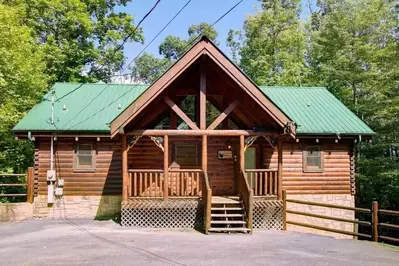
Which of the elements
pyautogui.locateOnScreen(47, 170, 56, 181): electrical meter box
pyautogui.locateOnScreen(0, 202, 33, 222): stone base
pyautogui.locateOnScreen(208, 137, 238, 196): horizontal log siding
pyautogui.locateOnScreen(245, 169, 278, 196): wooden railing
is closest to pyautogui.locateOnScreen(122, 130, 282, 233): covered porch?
pyautogui.locateOnScreen(245, 169, 278, 196): wooden railing

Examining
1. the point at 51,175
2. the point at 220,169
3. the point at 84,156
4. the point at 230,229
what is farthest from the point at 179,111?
the point at 51,175

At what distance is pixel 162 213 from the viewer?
11781 mm

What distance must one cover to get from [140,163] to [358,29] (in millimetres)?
16917

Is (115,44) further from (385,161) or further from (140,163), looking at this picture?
(385,161)

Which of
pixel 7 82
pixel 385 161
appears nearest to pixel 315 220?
pixel 385 161

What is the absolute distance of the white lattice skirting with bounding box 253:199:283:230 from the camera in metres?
12.0

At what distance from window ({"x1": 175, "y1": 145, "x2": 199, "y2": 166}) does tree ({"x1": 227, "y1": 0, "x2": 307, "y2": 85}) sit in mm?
13657

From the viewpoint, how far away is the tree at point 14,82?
14664 millimetres

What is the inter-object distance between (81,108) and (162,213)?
6629 millimetres

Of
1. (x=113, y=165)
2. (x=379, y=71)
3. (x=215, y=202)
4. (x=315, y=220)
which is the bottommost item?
(x=315, y=220)

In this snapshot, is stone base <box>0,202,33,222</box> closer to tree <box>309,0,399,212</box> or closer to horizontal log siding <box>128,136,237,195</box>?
horizontal log siding <box>128,136,237,195</box>

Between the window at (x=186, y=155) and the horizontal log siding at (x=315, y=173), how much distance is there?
290 cm

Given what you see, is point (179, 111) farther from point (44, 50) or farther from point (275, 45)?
point (275, 45)

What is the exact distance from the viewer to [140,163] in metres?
14.8
